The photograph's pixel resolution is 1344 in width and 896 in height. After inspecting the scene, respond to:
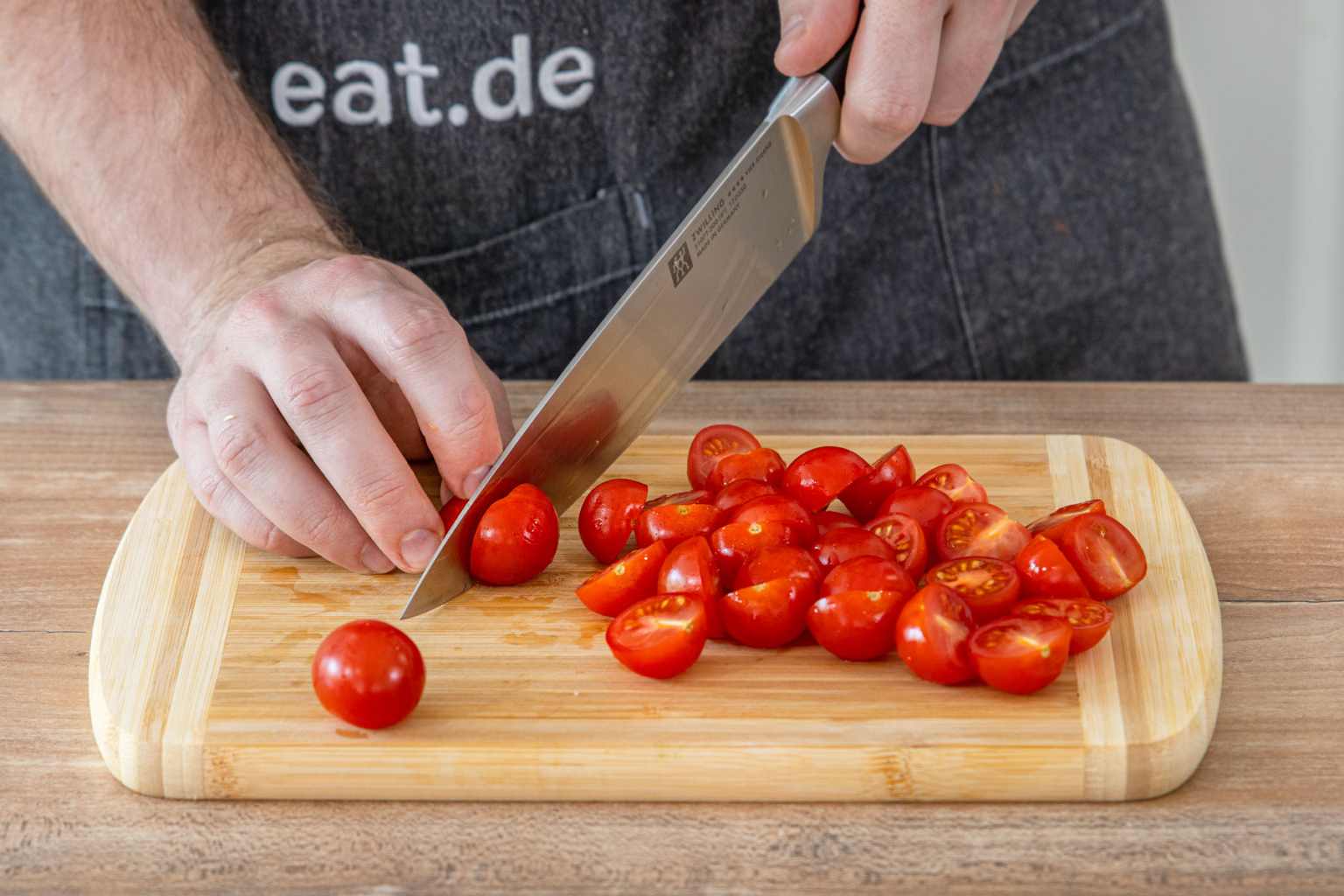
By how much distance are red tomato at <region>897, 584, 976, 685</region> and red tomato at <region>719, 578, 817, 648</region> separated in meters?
0.11

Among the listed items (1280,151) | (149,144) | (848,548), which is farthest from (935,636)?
(1280,151)

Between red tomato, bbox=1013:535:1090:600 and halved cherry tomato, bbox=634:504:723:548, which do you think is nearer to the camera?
red tomato, bbox=1013:535:1090:600

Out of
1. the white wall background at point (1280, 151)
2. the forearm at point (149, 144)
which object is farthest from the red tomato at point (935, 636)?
the white wall background at point (1280, 151)

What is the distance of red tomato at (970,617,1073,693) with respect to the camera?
1300 millimetres

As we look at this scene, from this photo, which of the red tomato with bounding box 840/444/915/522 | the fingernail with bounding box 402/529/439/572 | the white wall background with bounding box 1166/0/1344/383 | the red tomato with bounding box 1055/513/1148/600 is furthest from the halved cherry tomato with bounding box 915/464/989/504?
the white wall background with bounding box 1166/0/1344/383

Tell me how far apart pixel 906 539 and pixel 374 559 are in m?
0.65

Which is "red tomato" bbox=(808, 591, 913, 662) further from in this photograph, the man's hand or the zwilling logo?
the man's hand

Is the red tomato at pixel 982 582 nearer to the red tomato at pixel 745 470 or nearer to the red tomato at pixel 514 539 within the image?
the red tomato at pixel 745 470

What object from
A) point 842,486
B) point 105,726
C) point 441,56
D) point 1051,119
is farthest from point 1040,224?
point 105,726

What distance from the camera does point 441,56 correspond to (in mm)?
2023

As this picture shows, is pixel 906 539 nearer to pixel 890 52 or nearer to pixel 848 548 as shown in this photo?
pixel 848 548

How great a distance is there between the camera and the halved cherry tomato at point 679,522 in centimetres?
155

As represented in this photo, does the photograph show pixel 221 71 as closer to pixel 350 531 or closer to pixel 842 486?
pixel 350 531

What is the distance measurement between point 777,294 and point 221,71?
99 cm
